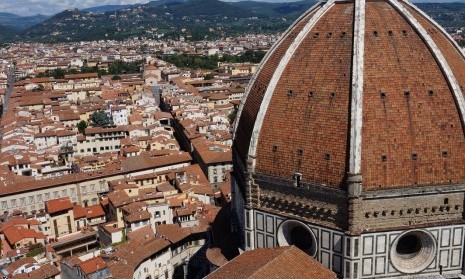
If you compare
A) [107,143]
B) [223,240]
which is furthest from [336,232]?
[107,143]

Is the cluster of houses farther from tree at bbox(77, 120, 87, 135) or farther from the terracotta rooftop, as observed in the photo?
the terracotta rooftop

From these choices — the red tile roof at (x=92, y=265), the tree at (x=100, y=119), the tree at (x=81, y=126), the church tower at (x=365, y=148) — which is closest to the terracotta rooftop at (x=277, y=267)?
the church tower at (x=365, y=148)

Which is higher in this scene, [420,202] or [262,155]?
[262,155]

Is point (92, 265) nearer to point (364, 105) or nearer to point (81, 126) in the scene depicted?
point (364, 105)

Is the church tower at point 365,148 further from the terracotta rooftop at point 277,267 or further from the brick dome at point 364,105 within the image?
the terracotta rooftop at point 277,267

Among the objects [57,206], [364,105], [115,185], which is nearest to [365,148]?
[364,105]

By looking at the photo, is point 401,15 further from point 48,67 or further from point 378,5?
point 48,67

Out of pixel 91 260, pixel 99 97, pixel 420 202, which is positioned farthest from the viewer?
pixel 99 97

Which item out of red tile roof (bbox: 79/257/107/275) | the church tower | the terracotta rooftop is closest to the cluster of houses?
red tile roof (bbox: 79/257/107/275)
